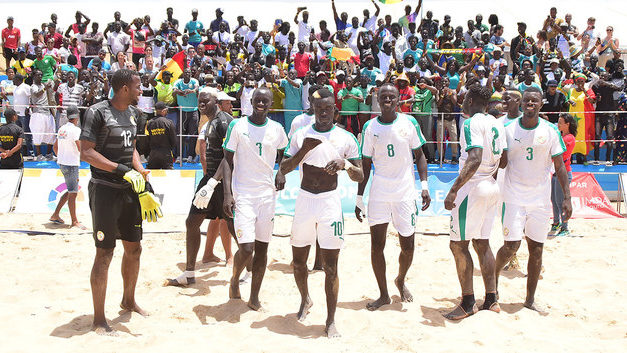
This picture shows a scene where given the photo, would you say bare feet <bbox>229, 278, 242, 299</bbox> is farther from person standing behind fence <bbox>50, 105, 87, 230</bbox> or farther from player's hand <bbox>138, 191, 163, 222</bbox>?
person standing behind fence <bbox>50, 105, 87, 230</bbox>

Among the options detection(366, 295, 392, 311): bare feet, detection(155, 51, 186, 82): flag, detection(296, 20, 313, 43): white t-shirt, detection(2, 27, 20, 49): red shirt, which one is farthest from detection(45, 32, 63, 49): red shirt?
detection(366, 295, 392, 311): bare feet

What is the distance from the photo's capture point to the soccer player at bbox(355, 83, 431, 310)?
264 inches

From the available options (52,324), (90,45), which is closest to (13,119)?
(90,45)

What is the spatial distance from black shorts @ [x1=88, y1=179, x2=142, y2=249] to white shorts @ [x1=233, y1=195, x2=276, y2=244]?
39.2 inches

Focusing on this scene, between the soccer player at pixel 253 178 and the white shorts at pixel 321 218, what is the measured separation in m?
0.52

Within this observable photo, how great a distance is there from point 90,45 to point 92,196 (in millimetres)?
14800

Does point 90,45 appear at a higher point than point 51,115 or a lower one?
higher

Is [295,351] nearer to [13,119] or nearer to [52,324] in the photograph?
[52,324]

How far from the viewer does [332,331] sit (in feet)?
19.7

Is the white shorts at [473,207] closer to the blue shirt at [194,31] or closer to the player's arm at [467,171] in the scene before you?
the player's arm at [467,171]

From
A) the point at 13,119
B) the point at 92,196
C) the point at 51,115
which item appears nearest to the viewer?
the point at 92,196

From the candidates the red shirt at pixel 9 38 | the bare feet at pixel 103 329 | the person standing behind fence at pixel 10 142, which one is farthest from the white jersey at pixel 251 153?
the red shirt at pixel 9 38

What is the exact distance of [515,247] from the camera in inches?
272

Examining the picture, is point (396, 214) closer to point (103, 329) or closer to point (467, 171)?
point (467, 171)
